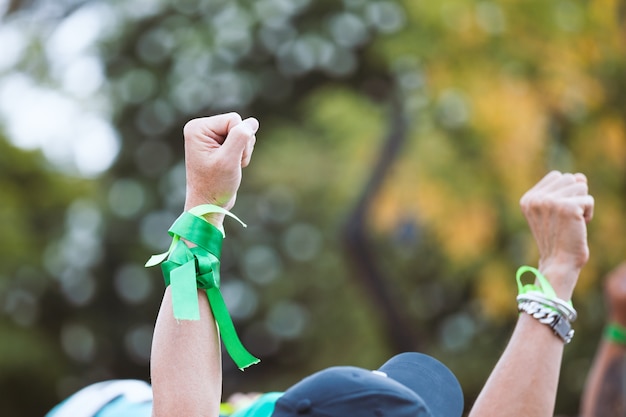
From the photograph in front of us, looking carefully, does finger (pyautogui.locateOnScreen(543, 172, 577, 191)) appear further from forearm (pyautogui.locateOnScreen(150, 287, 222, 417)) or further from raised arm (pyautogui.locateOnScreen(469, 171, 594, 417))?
forearm (pyautogui.locateOnScreen(150, 287, 222, 417))

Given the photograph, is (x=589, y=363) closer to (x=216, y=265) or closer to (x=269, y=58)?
(x=269, y=58)

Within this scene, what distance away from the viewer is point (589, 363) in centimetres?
1195

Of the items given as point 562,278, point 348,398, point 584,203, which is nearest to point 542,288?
point 562,278

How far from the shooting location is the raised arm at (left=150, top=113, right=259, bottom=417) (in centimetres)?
132

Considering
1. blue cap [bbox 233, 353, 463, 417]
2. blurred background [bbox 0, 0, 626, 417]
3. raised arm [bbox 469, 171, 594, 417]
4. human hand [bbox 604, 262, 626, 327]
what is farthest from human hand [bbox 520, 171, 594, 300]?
blurred background [bbox 0, 0, 626, 417]

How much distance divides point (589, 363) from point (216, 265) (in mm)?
11360

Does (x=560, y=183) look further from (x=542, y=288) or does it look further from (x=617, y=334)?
(x=617, y=334)

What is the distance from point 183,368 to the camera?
1326mm

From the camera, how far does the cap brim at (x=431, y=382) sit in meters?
1.49

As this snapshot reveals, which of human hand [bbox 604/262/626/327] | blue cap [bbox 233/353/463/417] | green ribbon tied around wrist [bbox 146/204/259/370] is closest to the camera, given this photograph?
blue cap [bbox 233/353/463/417]

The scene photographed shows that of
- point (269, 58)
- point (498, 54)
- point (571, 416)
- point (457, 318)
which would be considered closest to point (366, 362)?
point (457, 318)

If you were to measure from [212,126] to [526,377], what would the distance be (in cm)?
65

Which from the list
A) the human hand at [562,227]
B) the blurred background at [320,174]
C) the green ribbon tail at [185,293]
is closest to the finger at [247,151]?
the green ribbon tail at [185,293]

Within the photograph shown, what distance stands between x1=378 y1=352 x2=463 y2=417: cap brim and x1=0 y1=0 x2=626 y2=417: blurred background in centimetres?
522
